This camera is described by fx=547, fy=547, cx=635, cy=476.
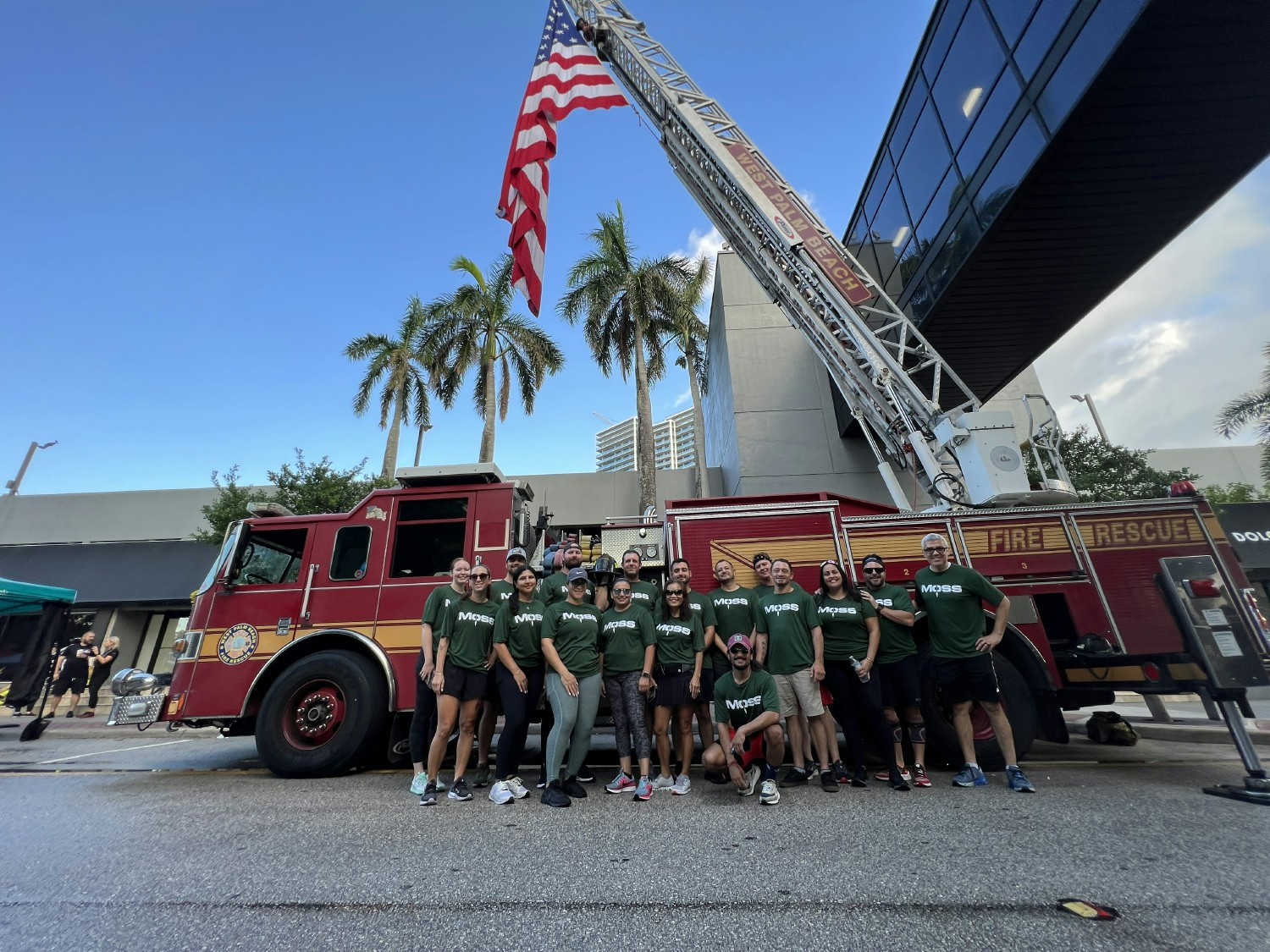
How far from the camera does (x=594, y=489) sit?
65.9 ft

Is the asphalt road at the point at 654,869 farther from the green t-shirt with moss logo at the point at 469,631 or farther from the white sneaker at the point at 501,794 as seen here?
the green t-shirt with moss logo at the point at 469,631

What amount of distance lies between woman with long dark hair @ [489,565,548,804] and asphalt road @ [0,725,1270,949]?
26 centimetres

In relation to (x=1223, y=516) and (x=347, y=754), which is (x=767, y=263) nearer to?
(x=347, y=754)

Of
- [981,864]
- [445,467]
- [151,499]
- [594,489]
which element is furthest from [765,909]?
[151,499]

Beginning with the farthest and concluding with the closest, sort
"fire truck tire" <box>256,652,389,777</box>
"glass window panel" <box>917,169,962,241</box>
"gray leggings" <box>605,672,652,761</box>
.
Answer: "glass window panel" <box>917,169,962,241</box>, "fire truck tire" <box>256,652,389,777</box>, "gray leggings" <box>605,672,652,761</box>

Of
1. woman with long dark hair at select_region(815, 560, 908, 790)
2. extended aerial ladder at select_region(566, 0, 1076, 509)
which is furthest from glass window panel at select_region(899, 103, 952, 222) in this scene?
woman with long dark hair at select_region(815, 560, 908, 790)

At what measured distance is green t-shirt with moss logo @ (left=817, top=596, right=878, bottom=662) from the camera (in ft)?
15.6

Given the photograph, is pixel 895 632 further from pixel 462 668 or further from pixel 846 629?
pixel 462 668

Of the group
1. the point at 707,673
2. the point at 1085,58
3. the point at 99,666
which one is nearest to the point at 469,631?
the point at 707,673

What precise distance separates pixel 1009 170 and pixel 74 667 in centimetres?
1962

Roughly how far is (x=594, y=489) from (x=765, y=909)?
701 inches

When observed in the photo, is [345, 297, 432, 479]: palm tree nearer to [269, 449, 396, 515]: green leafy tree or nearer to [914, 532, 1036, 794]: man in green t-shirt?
[269, 449, 396, 515]: green leafy tree

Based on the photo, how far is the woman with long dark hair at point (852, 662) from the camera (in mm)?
4621

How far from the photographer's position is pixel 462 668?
4.68 meters
